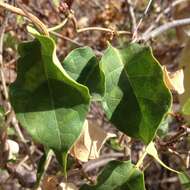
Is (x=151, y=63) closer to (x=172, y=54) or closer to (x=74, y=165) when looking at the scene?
(x=74, y=165)

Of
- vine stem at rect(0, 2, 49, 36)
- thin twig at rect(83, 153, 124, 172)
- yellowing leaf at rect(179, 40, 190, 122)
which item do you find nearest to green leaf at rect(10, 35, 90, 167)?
vine stem at rect(0, 2, 49, 36)

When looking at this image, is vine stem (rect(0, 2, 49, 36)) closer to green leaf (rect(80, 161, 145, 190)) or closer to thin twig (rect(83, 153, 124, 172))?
green leaf (rect(80, 161, 145, 190))

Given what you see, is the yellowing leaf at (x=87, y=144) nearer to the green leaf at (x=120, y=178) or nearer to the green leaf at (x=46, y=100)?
the green leaf at (x=120, y=178)

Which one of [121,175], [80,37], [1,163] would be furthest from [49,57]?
[80,37]

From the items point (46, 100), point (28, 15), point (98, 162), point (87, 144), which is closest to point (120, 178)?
point (87, 144)

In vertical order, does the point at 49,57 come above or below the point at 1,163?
above

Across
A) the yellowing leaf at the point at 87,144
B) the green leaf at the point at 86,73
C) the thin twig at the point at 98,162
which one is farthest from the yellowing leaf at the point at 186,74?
the thin twig at the point at 98,162
